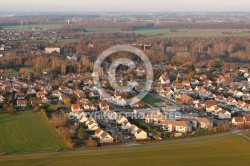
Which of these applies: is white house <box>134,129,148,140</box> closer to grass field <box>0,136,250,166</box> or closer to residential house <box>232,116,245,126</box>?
grass field <box>0,136,250,166</box>

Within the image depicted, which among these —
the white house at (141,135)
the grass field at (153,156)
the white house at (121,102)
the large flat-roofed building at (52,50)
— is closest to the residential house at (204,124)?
the grass field at (153,156)

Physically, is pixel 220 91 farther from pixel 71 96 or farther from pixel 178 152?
pixel 178 152

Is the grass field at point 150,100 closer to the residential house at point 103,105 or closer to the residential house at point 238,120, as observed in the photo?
the residential house at point 103,105

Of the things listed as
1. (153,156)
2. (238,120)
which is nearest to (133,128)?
(153,156)

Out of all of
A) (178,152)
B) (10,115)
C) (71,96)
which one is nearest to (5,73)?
(71,96)

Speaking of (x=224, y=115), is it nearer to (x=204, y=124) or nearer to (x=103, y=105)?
(x=204, y=124)

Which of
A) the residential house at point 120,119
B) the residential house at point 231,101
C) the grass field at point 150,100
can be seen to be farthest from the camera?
the grass field at point 150,100

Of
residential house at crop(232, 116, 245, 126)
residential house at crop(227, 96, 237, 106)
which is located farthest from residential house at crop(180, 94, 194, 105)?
residential house at crop(232, 116, 245, 126)
